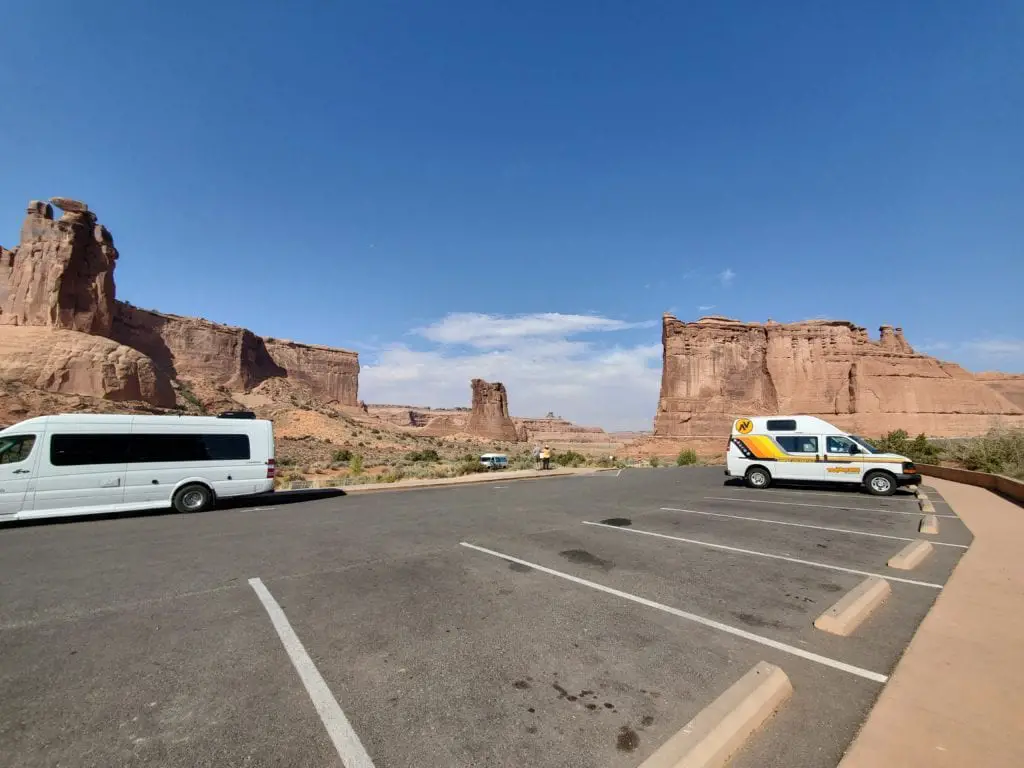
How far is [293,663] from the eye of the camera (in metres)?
3.49

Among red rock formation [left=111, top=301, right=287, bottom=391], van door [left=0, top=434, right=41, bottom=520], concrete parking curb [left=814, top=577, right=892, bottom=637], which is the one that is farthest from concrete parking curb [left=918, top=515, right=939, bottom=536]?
red rock formation [left=111, top=301, right=287, bottom=391]

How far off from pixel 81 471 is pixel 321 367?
110606 mm

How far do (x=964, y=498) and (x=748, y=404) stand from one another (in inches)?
2434

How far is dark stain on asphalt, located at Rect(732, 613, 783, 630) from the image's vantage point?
4.23 m

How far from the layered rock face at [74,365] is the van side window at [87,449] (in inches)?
1403

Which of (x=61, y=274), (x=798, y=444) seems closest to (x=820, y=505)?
(x=798, y=444)

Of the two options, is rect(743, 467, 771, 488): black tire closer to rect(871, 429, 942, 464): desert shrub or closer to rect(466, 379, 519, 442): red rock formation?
rect(871, 429, 942, 464): desert shrub

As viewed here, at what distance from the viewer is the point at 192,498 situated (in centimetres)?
1159

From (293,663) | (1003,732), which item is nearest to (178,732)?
(293,663)

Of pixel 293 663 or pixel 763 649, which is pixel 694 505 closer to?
pixel 763 649

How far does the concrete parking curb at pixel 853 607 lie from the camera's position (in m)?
4.09

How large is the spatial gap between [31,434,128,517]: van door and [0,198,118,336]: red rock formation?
46.1 meters

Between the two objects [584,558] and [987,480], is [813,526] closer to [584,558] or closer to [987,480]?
[584,558]

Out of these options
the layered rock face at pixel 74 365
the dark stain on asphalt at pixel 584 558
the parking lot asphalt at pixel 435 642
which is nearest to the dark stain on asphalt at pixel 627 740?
the parking lot asphalt at pixel 435 642
